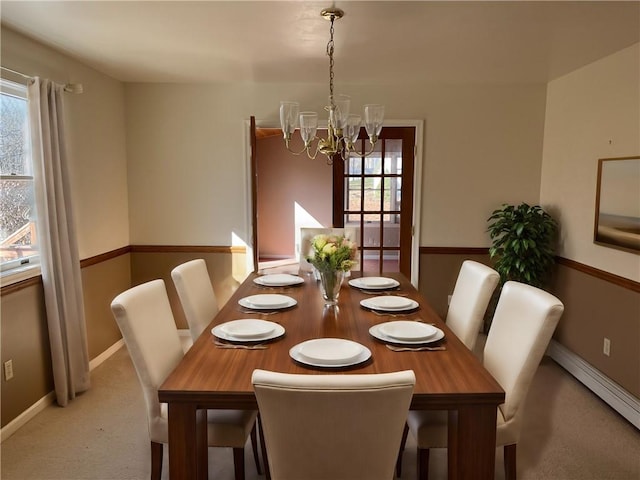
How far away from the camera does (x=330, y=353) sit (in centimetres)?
175

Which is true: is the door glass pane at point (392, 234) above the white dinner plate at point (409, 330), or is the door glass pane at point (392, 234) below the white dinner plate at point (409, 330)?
above

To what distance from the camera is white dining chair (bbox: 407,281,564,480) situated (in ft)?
5.98

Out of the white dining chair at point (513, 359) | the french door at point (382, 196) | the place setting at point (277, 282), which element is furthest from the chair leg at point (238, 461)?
the french door at point (382, 196)

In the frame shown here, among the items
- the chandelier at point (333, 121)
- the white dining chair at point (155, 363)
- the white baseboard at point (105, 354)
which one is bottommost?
the white baseboard at point (105, 354)

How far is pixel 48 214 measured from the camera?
114 inches

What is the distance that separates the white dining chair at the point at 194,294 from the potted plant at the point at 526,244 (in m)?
2.43

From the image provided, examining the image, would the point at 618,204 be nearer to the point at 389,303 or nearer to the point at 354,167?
the point at 389,303

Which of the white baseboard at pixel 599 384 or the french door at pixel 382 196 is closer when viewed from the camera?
the white baseboard at pixel 599 384

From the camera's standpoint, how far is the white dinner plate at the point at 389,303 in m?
2.38

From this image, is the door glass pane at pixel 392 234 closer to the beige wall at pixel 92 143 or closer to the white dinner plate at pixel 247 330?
the beige wall at pixel 92 143

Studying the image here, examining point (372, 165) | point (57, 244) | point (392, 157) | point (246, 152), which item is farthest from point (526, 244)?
point (57, 244)

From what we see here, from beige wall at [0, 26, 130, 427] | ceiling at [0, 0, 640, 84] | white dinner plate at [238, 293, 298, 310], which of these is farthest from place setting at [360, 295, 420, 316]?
beige wall at [0, 26, 130, 427]

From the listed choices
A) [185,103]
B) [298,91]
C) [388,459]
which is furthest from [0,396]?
[298,91]

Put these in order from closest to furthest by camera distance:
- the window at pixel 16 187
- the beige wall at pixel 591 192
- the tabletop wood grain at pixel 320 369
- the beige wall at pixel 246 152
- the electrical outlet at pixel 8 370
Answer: the tabletop wood grain at pixel 320 369, the electrical outlet at pixel 8 370, the window at pixel 16 187, the beige wall at pixel 591 192, the beige wall at pixel 246 152
